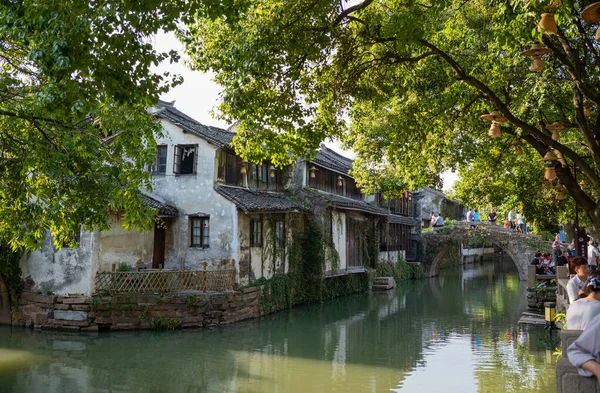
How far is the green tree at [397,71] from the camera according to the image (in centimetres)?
923

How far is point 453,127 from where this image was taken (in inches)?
554

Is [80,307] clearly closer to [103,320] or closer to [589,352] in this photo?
[103,320]

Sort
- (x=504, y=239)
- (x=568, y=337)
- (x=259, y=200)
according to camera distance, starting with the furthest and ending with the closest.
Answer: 1. (x=504, y=239)
2. (x=259, y=200)
3. (x=568, y=337)

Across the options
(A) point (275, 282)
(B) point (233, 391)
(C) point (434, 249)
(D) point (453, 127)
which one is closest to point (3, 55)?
(B) point (233, 391)

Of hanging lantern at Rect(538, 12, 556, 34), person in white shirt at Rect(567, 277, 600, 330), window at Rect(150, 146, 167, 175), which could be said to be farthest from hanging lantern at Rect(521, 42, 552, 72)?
window at Rect(150, 146, 167, 175)

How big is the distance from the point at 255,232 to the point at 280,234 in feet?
6.47

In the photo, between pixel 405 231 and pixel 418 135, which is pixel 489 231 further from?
pixel 418 135

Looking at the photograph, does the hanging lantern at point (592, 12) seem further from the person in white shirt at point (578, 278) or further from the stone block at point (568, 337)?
the person in white shirt at point (578, 278)

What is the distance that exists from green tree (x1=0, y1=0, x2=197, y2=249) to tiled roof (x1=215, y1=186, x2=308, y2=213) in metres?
9.80

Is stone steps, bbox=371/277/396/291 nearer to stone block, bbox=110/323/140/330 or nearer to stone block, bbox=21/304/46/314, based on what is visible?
stone block, bbox=110/323/140/330

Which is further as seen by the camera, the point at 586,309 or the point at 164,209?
the point at 164,209

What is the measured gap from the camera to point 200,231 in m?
20.6

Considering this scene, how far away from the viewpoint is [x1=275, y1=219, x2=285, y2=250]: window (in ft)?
74.2

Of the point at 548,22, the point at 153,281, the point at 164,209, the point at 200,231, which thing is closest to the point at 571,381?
the point at 548,22
